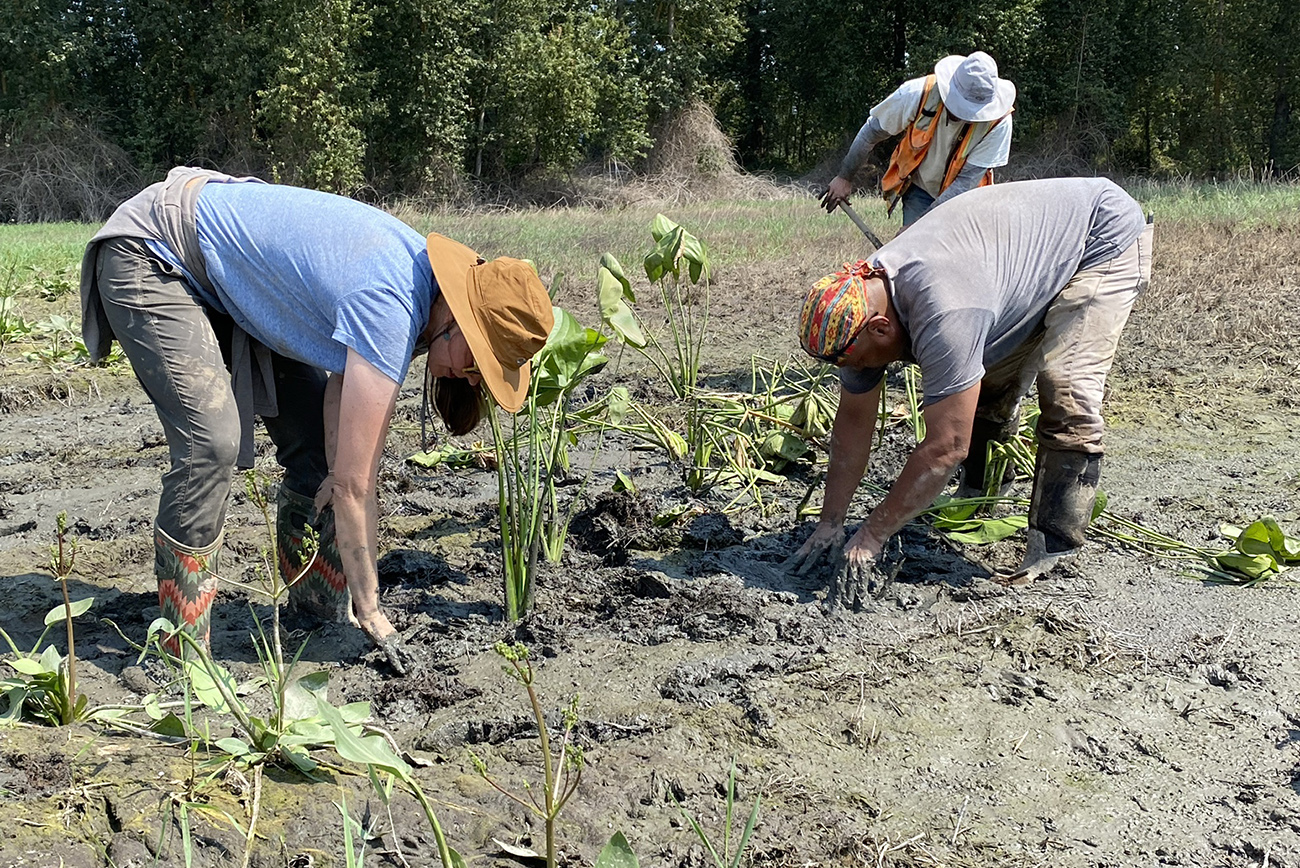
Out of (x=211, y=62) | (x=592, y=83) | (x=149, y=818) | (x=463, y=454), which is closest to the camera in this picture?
(x=149, y=818)

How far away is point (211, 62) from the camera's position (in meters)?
18.1

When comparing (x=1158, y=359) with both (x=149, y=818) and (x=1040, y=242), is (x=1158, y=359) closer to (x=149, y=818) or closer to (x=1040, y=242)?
(x=1040, y=242)

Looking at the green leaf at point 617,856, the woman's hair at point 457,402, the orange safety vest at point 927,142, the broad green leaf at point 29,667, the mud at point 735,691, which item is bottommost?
the mud at point 735,691

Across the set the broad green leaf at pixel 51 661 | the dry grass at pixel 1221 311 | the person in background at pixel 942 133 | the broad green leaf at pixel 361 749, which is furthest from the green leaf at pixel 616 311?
the dry grass at pixel 1221 311

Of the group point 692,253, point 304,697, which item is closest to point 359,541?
point 304,697

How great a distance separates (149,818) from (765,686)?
1.56 m

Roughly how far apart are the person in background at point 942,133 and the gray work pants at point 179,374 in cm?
271

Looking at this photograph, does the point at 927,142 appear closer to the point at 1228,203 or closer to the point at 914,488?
the point at 914,488

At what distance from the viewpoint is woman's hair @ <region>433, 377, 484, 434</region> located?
2854 mm

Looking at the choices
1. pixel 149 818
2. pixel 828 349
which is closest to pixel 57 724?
pixel 149 818

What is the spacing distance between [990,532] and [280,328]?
2.46m

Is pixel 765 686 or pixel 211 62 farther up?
pixel 211 62

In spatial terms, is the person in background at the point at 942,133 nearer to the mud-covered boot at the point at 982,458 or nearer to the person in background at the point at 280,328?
the mud-covered boot at the point at 982,458

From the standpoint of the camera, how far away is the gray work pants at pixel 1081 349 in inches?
135
